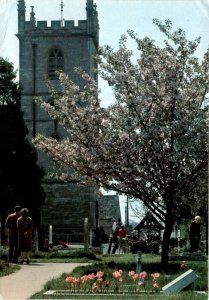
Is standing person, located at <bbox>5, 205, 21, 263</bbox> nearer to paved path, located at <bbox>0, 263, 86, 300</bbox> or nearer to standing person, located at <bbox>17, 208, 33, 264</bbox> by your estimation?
standing person, located at <bbox>17, 208, 33, 264</bbox>

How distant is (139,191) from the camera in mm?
17672

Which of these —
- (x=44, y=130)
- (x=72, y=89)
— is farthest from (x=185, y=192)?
(x=44, y=130)

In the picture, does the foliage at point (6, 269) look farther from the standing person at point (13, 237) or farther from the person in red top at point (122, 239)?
the person in red top at point (122, 239)

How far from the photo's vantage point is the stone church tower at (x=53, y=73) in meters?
55.7

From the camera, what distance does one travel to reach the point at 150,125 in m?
17.1

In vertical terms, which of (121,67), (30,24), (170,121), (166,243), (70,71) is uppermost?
(30,24)

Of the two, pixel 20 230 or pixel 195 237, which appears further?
pixel 195 237

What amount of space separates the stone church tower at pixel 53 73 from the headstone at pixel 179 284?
43463 millimetres

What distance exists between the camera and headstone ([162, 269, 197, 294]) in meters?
10.6

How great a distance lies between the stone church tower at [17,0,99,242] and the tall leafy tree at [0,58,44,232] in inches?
439

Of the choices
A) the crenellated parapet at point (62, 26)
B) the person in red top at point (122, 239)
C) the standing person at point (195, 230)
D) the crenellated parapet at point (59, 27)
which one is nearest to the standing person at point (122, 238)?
the person in red top at point (122, 239)

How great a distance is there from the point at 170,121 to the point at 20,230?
4.38m

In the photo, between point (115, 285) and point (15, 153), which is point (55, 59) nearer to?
point (15, 153)

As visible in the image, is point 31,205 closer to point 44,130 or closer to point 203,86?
point 44,130
